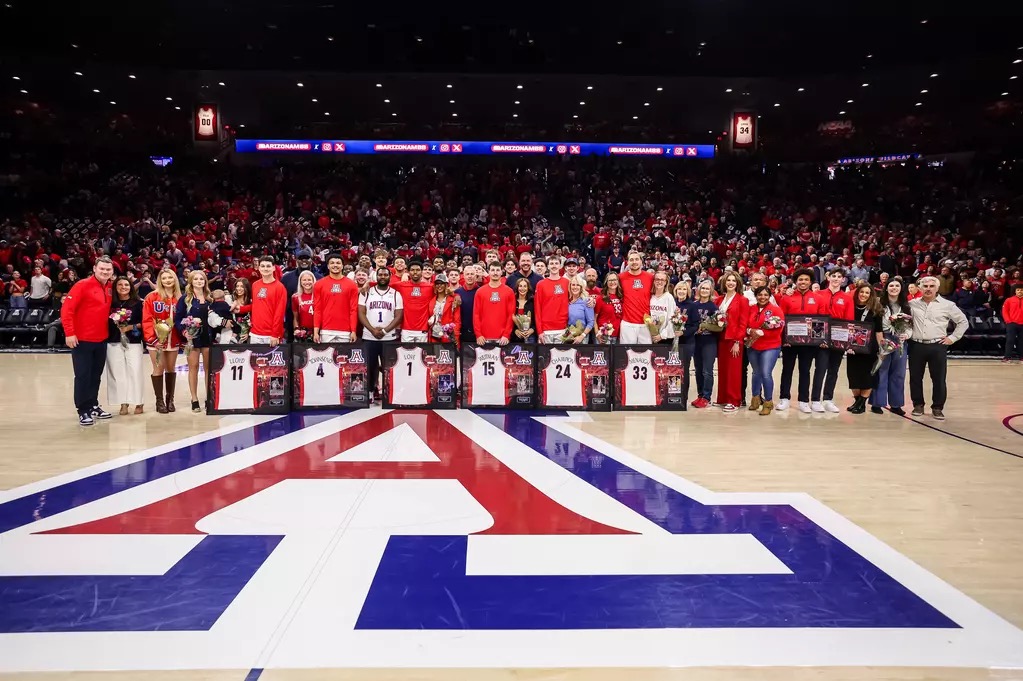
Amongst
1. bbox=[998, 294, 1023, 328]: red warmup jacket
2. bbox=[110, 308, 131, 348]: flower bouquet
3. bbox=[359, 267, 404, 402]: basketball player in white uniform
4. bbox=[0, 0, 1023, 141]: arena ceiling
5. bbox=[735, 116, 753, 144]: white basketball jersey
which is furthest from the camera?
bbox=[735, 116, 753, 144]: white basketball jersey

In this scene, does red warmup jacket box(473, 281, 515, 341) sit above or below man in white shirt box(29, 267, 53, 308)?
below

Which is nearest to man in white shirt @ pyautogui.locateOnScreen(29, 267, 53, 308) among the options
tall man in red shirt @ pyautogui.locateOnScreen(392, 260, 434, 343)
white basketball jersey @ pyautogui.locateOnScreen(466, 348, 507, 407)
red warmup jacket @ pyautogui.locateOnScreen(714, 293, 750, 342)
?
tall man in red shirt @ pyautogui.locateOnScreen(392, 260, 434, 343)

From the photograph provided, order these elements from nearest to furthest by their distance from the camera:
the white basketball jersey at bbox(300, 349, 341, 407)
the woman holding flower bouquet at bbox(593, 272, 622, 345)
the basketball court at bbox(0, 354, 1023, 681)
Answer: the basketball court at bbox(0, 354, 1023, 681), the white basketball jersey at bbox(300, 349, 341, 407), the woman holding flower bouquet at bbox(593, 272, 622, 345)

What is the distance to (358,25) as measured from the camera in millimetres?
20922

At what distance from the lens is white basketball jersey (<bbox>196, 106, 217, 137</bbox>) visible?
24.4m

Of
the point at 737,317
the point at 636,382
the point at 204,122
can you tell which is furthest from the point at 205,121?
the point at 737,317

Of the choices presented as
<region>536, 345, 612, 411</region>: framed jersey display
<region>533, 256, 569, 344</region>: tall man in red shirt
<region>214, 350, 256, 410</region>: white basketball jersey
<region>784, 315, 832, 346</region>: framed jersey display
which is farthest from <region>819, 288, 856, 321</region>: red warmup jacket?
<region>214, 350, 256, 410</region>: white basketball jersey

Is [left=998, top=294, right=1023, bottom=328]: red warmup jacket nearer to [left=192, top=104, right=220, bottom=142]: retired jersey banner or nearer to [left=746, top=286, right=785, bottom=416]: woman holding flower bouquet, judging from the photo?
[left=746, top=286, right=785, bottom=416]: woman holding flower bouquet

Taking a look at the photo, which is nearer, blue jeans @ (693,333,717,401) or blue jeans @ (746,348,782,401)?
blue jeans @ (746,348,782,401)

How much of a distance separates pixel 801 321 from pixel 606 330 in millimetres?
2477

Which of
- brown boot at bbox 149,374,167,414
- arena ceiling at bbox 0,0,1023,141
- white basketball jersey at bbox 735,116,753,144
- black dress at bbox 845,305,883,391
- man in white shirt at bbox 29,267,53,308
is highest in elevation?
arena ceiling at bbox 0,0,1023,141

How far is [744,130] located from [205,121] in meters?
21.1

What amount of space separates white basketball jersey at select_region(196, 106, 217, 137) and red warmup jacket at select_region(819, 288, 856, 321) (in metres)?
23.7

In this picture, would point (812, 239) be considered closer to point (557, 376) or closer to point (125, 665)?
point (557, 376)
